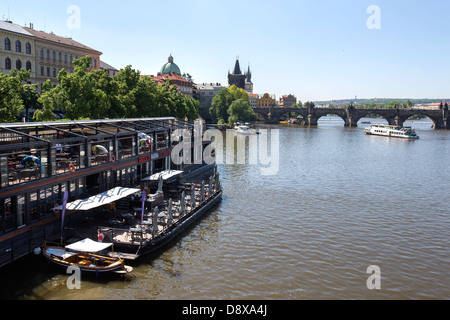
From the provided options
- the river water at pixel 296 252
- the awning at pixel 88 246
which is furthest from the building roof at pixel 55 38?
the awning at pixel 88 246

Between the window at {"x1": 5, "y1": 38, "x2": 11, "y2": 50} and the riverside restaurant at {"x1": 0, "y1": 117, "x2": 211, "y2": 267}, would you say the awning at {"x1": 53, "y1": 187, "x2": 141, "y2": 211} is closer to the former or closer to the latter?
the riverside restaurant at {"x1": 0, "y1": 117, "x2": 211, "y2": 267}

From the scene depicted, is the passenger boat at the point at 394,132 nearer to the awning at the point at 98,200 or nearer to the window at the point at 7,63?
the window at the point at 7,63

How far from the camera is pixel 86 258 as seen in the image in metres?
23.3

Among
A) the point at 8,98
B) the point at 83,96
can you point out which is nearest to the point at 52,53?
the point at 83,96

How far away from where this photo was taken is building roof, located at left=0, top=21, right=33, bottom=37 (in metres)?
73.5

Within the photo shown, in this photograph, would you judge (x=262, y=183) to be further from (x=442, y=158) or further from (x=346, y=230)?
(x=442, y=158)

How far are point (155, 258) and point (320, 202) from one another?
21938mm

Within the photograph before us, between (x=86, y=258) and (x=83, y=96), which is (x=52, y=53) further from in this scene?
(x=86, y=258)

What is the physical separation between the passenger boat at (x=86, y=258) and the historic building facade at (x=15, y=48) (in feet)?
199

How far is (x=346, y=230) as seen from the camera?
1331 inches

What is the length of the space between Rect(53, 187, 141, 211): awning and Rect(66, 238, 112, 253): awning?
9.32 ft

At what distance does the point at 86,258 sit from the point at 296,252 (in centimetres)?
1400

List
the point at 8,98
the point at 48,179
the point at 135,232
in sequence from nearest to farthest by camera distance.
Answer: the point at 48,179 → the point at 135,232 → the point at 8,98
